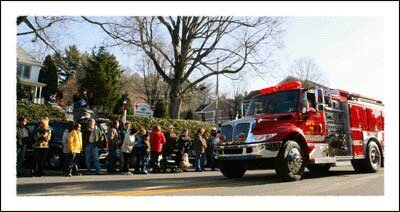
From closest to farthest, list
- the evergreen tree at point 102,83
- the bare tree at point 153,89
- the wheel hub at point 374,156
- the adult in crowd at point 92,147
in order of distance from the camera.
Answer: the wheel hub at point 374,156 < the adult in crowd at point 92,147 < the evergreen tree at point 102,83 < the bare tree at point 153,89

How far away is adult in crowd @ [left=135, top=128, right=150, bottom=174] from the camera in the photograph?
14.0 meters

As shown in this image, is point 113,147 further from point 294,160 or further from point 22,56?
point 22,56

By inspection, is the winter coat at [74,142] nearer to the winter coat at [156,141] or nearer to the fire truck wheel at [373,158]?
the winter coat at [156,141]

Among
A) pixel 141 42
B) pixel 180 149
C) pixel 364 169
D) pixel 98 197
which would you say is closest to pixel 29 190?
pixel 98 197

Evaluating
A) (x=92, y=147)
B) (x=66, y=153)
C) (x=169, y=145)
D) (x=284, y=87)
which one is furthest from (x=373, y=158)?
(x=66, y=153)

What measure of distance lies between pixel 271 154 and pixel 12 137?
18.7ft

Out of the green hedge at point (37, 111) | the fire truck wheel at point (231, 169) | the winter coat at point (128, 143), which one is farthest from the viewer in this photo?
the green hedge at point (37, 111)

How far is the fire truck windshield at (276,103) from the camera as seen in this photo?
36.6 feet

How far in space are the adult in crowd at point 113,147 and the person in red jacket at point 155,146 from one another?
1.12m

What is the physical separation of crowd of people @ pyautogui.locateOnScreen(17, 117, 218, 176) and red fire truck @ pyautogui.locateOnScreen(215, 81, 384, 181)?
3411 mm

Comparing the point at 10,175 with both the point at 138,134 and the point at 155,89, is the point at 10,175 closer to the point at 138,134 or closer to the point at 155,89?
the point at 138,134

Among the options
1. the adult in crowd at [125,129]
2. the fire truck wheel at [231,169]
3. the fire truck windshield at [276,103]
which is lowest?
the fire truck wheel at [231,169]

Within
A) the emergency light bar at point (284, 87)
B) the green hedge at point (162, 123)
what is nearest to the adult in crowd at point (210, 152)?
the green hedge at point (162, 123)

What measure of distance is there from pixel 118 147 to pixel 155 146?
1.23 meters
